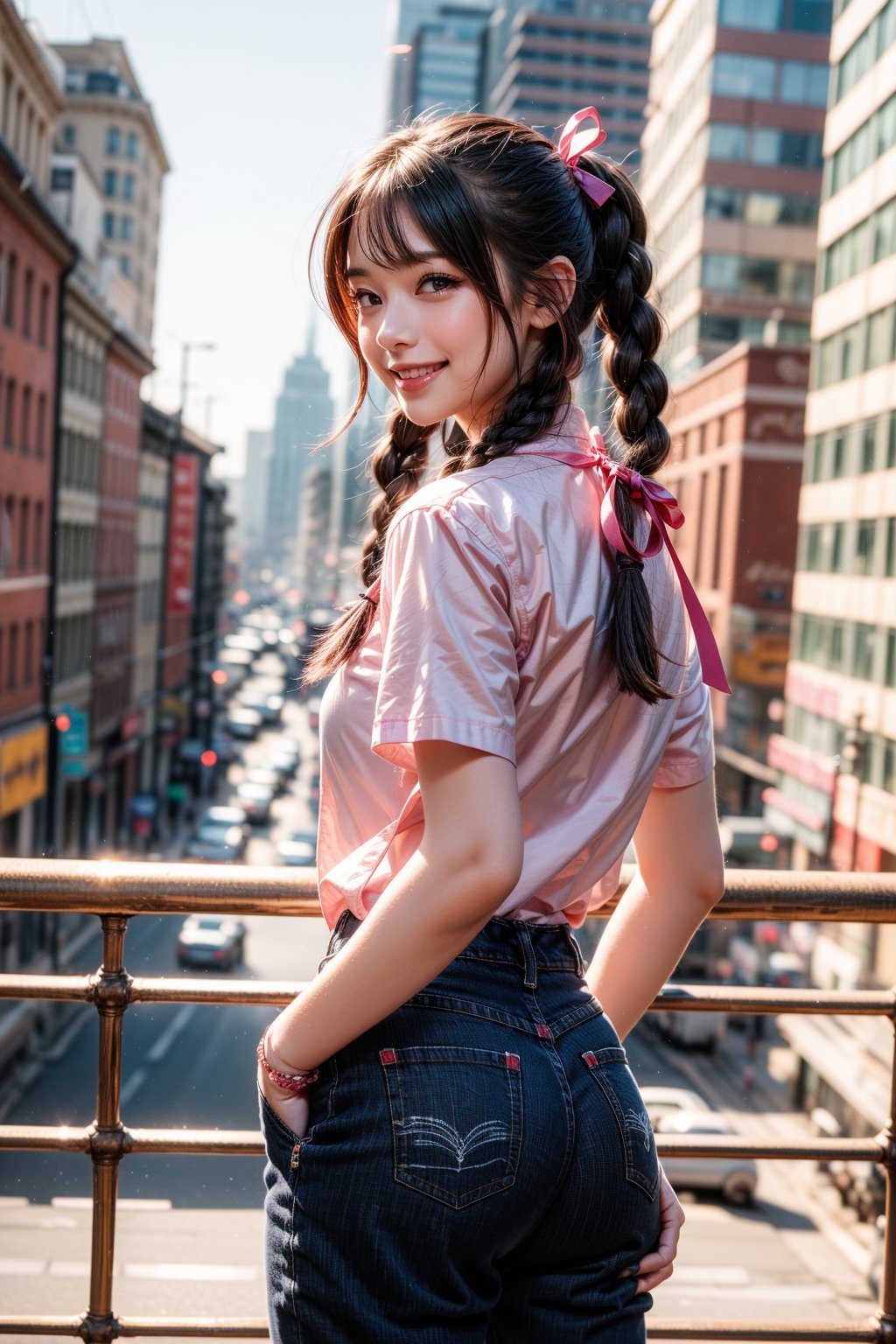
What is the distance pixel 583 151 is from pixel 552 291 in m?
0.15

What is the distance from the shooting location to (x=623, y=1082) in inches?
43.6

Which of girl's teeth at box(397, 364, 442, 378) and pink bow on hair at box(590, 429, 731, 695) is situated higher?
girl's teeth at box(397, 364, 442, 378)

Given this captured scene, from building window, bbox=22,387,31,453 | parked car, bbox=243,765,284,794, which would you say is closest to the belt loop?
building window, bbox=22,387,31,453

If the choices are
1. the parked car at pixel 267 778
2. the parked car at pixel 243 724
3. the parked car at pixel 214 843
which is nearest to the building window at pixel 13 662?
the parked car at pixel 214 843

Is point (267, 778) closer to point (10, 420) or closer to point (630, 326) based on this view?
point (10, 420)

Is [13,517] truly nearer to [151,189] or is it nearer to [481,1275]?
[151,189]

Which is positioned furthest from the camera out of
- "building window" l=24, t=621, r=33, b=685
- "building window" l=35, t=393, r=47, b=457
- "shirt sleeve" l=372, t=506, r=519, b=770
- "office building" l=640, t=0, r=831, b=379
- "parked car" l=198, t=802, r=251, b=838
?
"parked car" l=198, t=802, r=251, b=838

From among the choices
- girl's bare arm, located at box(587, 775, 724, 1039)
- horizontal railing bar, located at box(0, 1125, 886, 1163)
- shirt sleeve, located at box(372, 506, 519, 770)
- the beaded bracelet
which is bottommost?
horizontal railing bar, located at box(0, 1125, 886, 1163)

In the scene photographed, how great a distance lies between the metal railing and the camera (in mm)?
1746

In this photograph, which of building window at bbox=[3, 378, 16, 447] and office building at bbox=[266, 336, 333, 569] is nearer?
office building at bbox=[266, 336, 333, 569]

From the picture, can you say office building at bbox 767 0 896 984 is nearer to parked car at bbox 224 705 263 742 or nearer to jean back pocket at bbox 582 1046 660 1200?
jean back pocket at bbox 582 1046 660 1200

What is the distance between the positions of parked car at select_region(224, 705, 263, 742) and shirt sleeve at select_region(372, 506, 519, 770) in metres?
35.1

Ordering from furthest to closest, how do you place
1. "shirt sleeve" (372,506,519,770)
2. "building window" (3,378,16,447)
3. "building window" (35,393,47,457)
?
1. "building window" (35,393,47,457)
2. "building window" (3,378,16,447)
3. "shirt sleeve" (372,506,519,770)

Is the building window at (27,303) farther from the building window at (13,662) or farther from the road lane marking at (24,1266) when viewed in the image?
the road lane marking at (24,1266)
